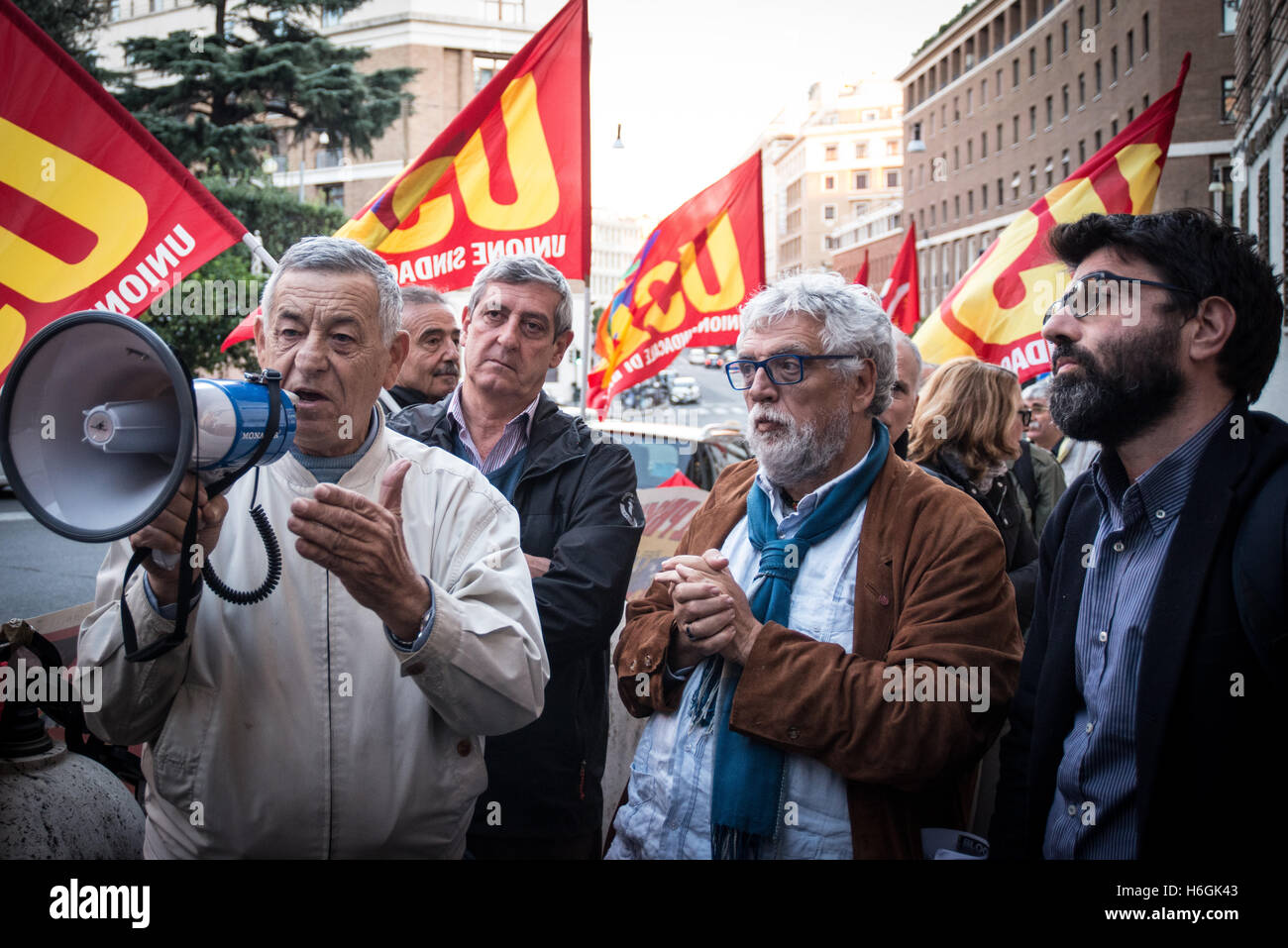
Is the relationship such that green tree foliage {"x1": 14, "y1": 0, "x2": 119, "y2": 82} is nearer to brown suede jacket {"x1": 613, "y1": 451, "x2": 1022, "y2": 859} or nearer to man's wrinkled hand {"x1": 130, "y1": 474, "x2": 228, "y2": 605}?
man's wrinkled hand {"x1": 130, "y1": 474, "x2": 228, "y2": 605}

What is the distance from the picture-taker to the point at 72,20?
2205cm

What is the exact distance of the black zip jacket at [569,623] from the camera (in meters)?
2.41

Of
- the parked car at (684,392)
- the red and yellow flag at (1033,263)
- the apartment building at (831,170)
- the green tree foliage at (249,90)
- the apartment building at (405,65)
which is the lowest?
the red and yellow flag at (1033,263)

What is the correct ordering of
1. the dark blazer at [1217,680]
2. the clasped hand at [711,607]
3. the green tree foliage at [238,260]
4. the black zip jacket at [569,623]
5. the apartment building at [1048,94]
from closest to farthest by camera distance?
the dark blazer at [1217,680], the clasped hand at [711,607], the black zip jacket at [569,623], the apartment building at [1048,94], the green tree foliage at [238,260]

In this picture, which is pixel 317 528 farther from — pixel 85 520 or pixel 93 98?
pixel 93 98

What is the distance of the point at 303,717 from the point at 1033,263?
16.1ft

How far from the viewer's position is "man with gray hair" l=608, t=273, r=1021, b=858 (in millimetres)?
2016

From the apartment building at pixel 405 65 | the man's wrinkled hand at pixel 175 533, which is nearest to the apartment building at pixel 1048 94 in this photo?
the man's wrinkled hand at pixel 175 533

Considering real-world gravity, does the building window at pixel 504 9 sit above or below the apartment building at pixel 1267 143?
above

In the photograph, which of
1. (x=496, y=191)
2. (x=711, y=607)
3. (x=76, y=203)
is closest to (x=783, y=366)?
(x=711, y=607)

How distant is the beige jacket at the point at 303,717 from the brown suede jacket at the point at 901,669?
0.52 m

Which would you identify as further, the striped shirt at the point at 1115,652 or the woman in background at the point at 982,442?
the woman in background at the point at 982,442

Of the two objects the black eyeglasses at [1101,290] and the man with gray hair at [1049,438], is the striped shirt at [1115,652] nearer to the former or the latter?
the black eyeglasses at [1101,290]

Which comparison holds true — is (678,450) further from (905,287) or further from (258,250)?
(258,250)
